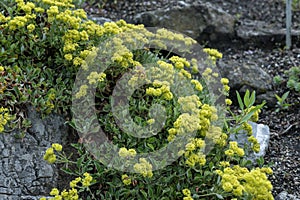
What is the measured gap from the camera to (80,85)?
9.98 ft

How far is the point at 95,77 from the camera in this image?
286 cm

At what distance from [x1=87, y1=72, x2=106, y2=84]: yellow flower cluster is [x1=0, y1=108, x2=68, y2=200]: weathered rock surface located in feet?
1.38

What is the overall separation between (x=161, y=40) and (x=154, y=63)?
0.32 metres

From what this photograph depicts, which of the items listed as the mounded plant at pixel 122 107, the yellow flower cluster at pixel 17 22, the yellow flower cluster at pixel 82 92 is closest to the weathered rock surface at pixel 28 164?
the mounded plant at pixel 122 107

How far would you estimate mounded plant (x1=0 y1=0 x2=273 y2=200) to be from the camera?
2.60 m

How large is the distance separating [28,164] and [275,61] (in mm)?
2727

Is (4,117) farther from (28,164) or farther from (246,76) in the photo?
(246,76)

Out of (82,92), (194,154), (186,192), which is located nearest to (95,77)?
(82,92)

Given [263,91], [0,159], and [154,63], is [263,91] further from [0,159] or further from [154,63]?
[0,159]

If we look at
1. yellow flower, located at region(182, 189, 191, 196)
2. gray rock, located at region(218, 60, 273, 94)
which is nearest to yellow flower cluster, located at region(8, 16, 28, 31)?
yellow flower, located at region(182, 189, 191, 196)

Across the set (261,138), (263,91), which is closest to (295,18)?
(263,91)

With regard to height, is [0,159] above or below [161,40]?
below

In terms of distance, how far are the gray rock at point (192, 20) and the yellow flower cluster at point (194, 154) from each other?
2.45 metres

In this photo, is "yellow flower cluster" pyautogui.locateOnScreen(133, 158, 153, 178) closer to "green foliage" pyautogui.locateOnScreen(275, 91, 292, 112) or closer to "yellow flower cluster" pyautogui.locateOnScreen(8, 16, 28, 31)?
"yellow flower cluster" pyautogui.locateOnScreen(8, 16, 28, 31)
